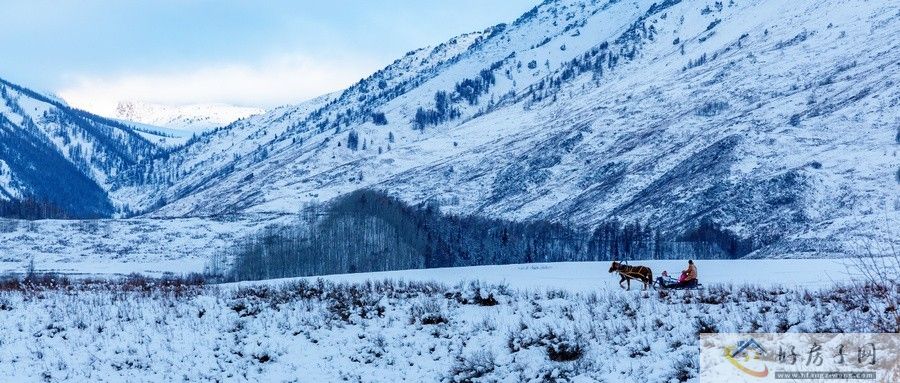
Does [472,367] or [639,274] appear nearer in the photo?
[472,367]

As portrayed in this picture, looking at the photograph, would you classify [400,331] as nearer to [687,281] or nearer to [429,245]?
[687,281]

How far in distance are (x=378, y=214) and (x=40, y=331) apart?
127 m

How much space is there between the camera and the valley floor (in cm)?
1900

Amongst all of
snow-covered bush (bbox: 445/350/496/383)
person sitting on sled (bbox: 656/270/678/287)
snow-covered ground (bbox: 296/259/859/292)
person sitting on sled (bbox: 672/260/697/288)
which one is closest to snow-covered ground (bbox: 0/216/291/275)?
snow-covered ground (bbox: 296/259/859/292)

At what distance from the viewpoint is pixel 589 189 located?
191750 millimetres

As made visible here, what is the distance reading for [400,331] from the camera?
22.9m

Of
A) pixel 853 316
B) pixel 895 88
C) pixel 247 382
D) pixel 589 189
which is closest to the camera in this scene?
pixel 853 316

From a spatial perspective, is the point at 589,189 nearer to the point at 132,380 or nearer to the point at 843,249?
the point at 843,249

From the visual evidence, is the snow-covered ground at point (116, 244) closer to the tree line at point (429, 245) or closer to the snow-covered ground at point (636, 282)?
the tree line at point (429, 245)

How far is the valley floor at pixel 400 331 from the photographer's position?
1900 centimetres

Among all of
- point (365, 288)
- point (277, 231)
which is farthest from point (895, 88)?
point (365, 288)

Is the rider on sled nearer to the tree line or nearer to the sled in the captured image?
the sled

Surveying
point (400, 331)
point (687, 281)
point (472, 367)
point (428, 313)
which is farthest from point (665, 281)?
point (472, 367)

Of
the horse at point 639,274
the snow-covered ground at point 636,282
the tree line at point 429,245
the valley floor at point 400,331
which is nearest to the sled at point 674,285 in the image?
the horse at point 639,274
